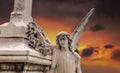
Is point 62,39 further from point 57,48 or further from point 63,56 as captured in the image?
point 63,56

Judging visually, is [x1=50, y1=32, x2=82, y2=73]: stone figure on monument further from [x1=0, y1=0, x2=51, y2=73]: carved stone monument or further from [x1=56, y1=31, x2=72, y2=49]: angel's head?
[x1=0, y1=0, x2=51, y2=73]: carved stone monument

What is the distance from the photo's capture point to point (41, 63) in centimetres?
683

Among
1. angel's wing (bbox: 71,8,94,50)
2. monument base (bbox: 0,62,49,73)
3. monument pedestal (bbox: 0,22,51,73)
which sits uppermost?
angel's wing (bbox: 71,8,94,50)

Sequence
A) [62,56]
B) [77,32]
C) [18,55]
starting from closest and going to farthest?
[18,55] → [62,56] → [77,32]

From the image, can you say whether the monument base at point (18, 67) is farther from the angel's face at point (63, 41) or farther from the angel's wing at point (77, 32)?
the angel's wing at point (77, 32)

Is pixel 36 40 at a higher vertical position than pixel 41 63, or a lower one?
higher

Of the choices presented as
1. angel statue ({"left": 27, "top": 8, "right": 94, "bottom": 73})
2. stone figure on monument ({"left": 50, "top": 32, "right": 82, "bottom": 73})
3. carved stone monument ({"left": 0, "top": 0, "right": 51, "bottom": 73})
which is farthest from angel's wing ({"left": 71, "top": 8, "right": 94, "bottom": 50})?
carved stone monument ({"left": 0, "top": 0, "right": 51, "bottom": 73})

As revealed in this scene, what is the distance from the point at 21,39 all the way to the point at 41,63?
656 mm

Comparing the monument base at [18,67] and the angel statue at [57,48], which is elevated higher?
the angel statue at [57,48]

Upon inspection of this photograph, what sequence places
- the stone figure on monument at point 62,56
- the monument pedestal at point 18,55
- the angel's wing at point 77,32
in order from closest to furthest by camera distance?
the monument pedestal at point 18,55, the stone figure on monument at point 62,56, the angel's wing at point 77,32

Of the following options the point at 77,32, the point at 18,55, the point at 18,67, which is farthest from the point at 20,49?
the point at 77,32

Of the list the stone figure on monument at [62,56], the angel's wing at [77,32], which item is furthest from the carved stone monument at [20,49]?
the angel's wing at [77,32]

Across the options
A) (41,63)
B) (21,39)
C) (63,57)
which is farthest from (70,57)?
(21,39)

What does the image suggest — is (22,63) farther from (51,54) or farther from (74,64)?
(74,64)
